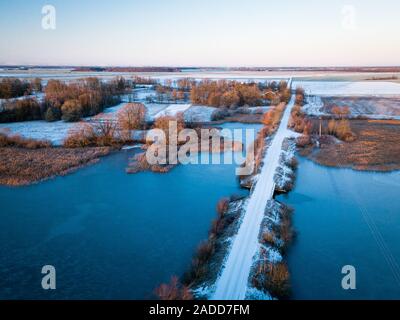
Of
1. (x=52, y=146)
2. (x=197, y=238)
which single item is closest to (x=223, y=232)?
(x=197, y=238)

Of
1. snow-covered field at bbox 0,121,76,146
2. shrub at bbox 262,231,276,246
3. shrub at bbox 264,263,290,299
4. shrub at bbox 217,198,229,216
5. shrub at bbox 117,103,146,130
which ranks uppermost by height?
shrub at bbox 117,103,146,130

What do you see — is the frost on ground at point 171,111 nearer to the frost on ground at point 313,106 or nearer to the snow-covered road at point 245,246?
the frost on ground at point 313,106

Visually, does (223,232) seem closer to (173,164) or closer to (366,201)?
(366,201)

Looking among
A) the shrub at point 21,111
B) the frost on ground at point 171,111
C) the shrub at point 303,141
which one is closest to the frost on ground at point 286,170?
the shrub at point 303,141

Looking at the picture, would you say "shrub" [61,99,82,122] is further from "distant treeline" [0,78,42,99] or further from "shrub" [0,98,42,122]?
"distant treeline" [0,78,42,99]

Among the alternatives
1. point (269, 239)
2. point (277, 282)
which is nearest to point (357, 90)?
point (269, 239)

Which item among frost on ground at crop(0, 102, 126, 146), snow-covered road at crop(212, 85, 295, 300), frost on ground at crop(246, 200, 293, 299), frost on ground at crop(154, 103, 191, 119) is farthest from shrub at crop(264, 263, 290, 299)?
frost on ground at crop(154, 103, 191, 119)

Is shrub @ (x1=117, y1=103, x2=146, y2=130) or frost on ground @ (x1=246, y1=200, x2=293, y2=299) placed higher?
shrub @ (x1=117, y1=103, x2=146, y2=130)

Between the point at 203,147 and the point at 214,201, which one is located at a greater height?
the point at 203,147
